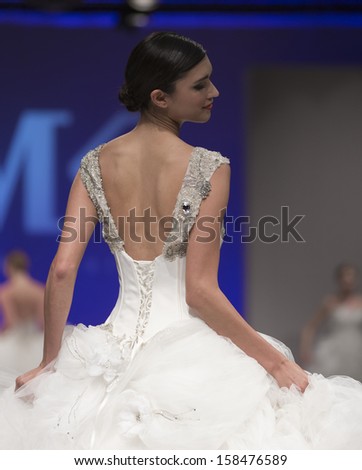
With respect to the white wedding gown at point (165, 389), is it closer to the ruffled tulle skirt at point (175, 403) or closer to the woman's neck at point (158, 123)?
the ruffled tulle skirt at point (175, 403)

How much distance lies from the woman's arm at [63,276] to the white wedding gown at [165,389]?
0.04 m

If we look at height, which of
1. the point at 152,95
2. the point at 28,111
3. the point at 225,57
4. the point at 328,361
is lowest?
the point at 328,361

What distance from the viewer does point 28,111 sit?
7398mm

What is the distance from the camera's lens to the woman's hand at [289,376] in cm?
247

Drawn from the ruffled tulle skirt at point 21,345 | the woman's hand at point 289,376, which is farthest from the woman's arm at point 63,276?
the ruffled tulle skirt at point 21,345

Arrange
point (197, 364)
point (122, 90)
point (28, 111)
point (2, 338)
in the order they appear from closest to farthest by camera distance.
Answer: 1. point (197, 364)
2. point (122, 90)
3. point (2, 338)
4. point (28, 111)

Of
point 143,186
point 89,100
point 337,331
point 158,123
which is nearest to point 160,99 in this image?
point 158,123

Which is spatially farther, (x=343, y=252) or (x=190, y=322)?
(x=343, y=252)

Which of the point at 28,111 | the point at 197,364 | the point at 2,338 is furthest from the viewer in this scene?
the point at 28,111

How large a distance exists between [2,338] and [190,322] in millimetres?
4663

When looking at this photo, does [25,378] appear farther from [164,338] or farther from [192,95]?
[192,95]

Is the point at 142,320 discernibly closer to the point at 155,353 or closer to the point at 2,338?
the point at 155,353

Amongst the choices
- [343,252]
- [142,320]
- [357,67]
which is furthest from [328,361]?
[142,320]

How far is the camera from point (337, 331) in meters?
7.56
